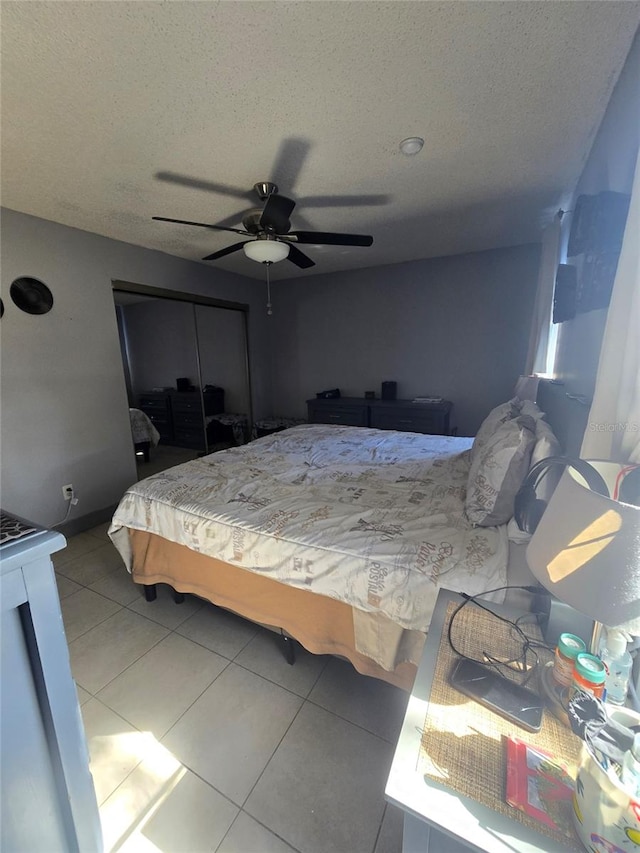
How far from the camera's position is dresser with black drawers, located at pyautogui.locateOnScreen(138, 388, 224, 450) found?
4160 millimetres

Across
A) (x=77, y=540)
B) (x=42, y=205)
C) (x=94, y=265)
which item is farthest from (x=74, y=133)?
(x=77, y=540)

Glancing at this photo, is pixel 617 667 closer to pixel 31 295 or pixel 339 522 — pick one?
pixel 339 522

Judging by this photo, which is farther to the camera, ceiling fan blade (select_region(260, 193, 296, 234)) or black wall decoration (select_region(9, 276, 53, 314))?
black wall decoration (select_region(9, 276, 53, 314))

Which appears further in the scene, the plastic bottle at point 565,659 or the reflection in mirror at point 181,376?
the reflection in mirror at point 181,376

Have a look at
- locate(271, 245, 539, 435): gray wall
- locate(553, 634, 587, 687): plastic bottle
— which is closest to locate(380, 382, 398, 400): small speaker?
locate(271, 245, 539, 435): gray wall

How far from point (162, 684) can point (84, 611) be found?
32.9 inches

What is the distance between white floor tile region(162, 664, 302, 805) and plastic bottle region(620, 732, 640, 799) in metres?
1.25

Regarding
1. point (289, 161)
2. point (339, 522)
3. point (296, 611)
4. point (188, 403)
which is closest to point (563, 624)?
point (339, 522)

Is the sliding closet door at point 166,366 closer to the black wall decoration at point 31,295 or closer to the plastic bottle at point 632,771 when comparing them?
the black wall decoration at point 31,295

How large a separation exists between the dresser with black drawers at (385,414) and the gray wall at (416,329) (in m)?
0.35

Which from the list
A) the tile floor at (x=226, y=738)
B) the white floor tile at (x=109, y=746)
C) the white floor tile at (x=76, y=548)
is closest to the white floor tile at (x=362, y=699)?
the tile floor at (x=226, y=738)

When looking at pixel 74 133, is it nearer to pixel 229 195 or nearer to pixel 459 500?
pixel 229 195

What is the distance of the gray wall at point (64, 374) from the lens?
8.34 feet

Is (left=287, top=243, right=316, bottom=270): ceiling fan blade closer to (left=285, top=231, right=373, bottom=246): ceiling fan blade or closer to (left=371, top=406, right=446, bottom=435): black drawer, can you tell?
(left=285, top=231, right=373, bottom=246): ceiling fan blade
